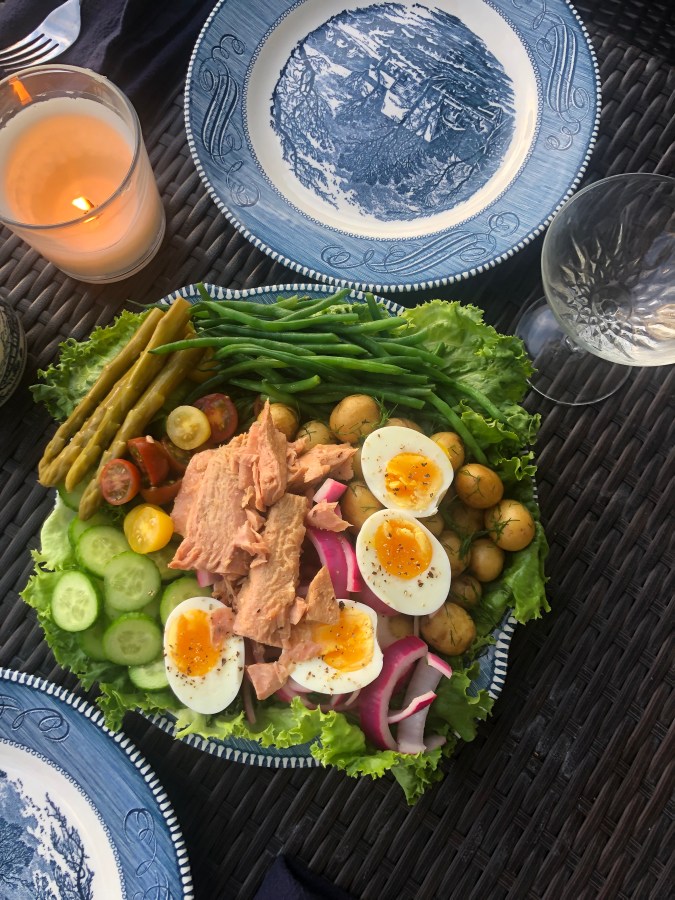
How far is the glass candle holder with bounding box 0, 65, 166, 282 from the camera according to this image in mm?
2254

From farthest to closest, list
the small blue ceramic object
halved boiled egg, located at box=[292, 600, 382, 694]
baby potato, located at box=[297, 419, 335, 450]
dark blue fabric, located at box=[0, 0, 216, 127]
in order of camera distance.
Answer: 1. dark blue fabric, located at box=[0, 0, 216, 127]
2. the small blue ceramic object
3. baby potato, located at box=[297, 419, 335, 450]
4. halved boiled egg, located at box=[292, 600, 382, 694]

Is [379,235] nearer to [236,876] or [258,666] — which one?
[258,666]

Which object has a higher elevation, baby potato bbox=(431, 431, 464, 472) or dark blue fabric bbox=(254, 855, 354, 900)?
baby potato bbox=(431, 431, 464, 472)

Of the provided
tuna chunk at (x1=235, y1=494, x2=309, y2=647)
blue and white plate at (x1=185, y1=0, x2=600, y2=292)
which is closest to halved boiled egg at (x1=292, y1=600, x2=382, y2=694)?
tuna chunk at (x1=235, y1=494, x2=309, y2=647)

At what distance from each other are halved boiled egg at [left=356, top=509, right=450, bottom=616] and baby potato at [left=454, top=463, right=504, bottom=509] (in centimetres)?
19

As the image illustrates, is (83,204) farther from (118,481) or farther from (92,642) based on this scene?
(92,642)

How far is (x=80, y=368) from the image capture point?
Answer: 2.43 meters

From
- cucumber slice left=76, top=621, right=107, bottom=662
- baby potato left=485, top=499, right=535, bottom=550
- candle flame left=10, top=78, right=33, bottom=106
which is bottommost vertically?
cucumber slice left=76, top=621, right=107, bottom=662

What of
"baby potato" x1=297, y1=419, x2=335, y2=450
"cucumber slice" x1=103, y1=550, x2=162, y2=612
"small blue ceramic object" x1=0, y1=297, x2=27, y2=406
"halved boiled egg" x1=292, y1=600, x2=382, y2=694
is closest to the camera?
"halved boiled egg" x1=292, y1=600, x2=382, y2=694

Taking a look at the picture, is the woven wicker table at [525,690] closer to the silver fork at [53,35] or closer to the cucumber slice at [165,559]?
the cucumber slice at [165,559]

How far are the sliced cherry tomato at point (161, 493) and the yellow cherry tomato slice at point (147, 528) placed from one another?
28 millimetres

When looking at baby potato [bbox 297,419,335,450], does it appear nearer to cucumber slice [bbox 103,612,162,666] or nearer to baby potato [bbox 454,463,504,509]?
baby potato [bbox 454,463,504,509]

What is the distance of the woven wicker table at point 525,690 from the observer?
2289 millimetres

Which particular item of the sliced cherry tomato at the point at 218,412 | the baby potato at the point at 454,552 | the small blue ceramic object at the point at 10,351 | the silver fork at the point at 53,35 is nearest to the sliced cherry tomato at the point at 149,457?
the sliced cherry tomato at the point at 218,412
